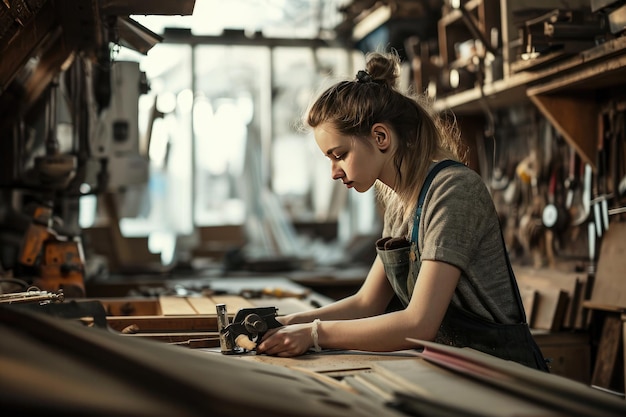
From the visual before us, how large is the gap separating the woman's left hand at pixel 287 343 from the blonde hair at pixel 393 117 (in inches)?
18.7

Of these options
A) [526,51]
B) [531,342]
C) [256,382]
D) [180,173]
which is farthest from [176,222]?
[256,382]

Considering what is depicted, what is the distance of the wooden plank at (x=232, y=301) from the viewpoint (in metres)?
2.97

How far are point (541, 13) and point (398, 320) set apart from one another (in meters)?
2.16

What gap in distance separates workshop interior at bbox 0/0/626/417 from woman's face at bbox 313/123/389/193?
35cm

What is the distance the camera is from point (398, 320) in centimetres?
200

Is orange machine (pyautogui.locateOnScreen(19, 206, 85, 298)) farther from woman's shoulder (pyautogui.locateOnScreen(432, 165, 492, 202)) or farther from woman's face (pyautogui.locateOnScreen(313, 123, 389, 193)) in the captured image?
woman's shoulder (pyautogui.locateOnScreen(432, 165, 492, 202))

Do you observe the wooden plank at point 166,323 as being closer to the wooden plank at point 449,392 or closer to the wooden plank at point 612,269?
the wooden plank at point 449,392

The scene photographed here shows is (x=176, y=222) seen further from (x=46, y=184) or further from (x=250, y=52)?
(x=46, y=184)

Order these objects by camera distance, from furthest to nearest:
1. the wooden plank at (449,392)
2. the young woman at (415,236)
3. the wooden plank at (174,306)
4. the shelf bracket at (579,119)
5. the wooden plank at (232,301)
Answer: the shelf bracket at (579,119)
the wooden plank at (232,301)
the wooden plank at (174,306)
the young woman at (415,236)
the wooden plank at (449,392)

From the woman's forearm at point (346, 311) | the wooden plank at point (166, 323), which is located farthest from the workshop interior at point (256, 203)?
the woman's forearm at point (346, 311)

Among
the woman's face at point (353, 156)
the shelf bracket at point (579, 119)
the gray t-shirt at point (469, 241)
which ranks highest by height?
the shelf bracket at point (579, 119)

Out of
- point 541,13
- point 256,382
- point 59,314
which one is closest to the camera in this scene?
point 256,382

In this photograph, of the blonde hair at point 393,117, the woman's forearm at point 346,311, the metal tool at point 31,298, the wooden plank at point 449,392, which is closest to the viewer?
the wooden plank at point 449,392

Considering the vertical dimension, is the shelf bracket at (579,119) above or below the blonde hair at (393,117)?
above
